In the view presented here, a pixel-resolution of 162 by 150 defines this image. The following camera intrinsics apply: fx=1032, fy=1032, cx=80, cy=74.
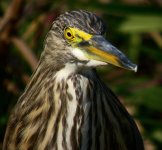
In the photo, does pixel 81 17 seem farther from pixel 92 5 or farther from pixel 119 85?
pixel 119 85

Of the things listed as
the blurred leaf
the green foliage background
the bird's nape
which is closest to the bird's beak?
the bird's nape

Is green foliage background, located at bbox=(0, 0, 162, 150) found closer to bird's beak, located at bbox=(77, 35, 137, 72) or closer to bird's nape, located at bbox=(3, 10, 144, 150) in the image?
bird's nape, located at bbox=(3, 10, 144, 150)

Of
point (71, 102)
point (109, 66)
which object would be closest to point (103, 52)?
point (71, 102)

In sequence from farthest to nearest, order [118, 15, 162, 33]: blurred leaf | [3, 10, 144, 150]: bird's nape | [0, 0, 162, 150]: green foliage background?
[118, 15, 162, 33]: blurred leaf < [0, 0, 162, 150]: green foliage background < [3, 10, 144, 150]: bird's nape

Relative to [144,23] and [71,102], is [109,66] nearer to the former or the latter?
[144,23]

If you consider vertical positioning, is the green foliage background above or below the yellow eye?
below

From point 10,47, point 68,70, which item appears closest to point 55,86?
point 68,70

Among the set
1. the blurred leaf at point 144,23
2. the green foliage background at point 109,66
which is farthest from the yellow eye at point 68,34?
the blurred leaf at point 144,23
